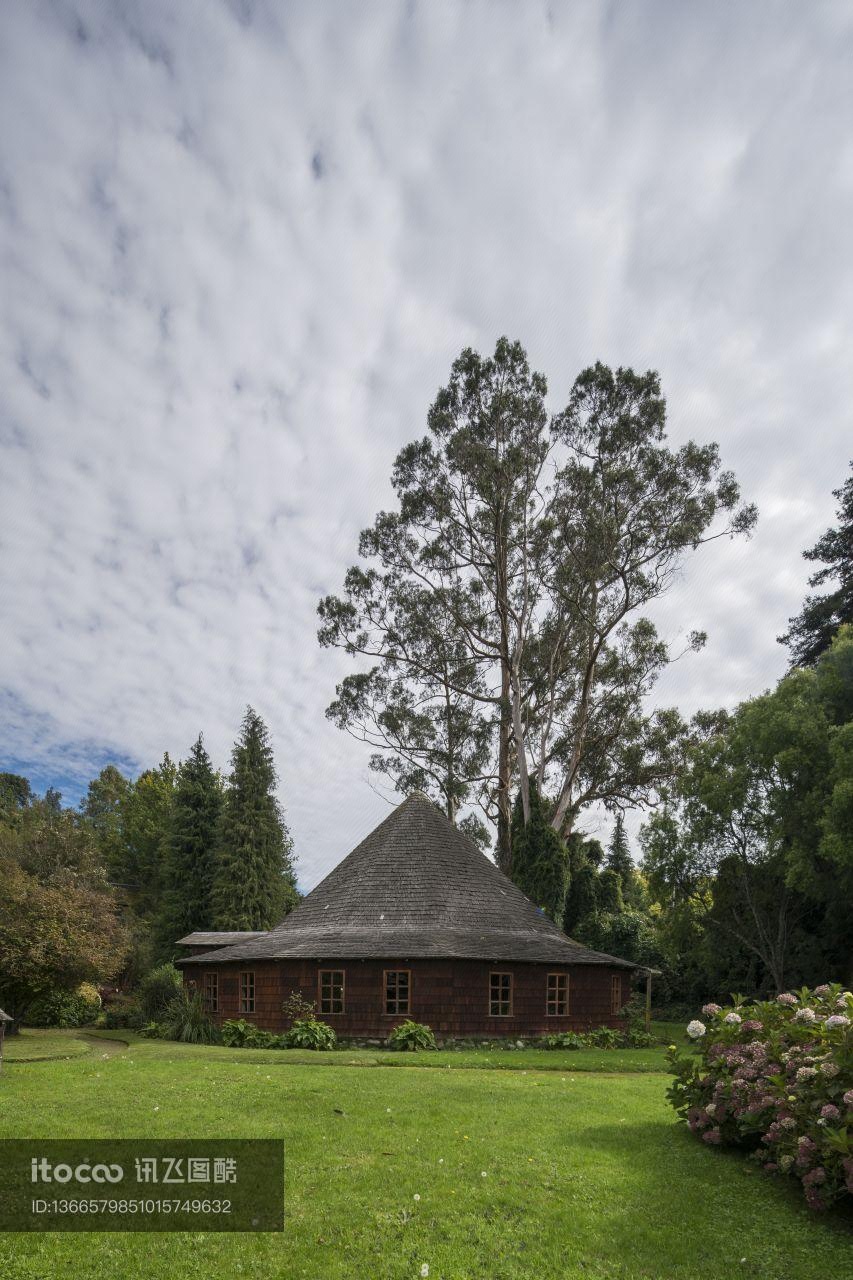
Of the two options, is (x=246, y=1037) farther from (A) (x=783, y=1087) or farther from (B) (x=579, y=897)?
(A) (x=783, y=1087)

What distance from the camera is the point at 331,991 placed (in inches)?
792

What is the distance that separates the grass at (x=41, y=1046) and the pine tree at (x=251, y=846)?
41.2 ft

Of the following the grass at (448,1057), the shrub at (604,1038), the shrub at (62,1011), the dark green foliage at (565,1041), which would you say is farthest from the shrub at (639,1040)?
the shrub at (62,1011)

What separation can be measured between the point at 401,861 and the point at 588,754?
10.9 m

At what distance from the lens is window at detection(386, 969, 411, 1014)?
1970 cm

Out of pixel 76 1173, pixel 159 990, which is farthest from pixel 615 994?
pixel 76 1173

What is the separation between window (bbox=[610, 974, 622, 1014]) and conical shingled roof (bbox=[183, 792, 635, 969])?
674 mm

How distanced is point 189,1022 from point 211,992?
2.07 m

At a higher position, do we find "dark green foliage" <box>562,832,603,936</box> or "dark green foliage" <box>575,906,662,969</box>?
"dark green foliage" <box>562,832,603,936</box>

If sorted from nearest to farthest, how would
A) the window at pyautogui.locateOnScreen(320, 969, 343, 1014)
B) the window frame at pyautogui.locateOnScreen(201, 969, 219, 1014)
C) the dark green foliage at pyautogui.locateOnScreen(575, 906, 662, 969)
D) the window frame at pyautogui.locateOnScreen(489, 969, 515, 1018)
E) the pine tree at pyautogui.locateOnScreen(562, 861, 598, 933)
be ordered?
the window at pyautogui.locateOnScreen(320, 969, 343, 1014), the window frame at pyautogui.locateOnScreen(489, 969, 515, 1018), the window frame at pyautogui.locateOnScreen(201, 969, 219, 1014), the dark green foliage at pyautogui.locateOnScreen(575, 906, 662, 969), the pine tree at pyautogui.locateOnScreen(562, 861, 598, 933)

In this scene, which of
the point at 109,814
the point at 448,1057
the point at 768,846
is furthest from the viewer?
the point at 109,814

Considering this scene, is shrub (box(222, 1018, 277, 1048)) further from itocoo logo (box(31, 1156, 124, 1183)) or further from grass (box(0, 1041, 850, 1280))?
itocoo logo (box(31, 1156, 124, 1183))

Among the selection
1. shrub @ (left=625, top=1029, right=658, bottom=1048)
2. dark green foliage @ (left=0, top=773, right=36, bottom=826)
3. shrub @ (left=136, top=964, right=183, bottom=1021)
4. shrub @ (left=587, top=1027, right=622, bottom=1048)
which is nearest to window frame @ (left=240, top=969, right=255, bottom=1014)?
shrub @ (left=136, top=964, right=183, bottom=1021)

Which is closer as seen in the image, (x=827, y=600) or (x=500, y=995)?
(x=500, y=995)
